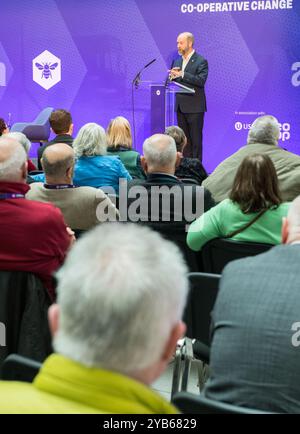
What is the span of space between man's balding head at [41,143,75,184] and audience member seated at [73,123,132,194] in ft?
3.48

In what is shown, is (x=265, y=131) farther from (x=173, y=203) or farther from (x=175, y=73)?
(x=175, y=73)

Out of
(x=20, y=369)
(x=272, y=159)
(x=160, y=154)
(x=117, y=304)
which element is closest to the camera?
(x=117, y=304)

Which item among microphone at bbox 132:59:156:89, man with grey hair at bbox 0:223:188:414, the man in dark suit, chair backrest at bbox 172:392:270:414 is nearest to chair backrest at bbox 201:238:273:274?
chair backrest at bbox 172:392:270:414

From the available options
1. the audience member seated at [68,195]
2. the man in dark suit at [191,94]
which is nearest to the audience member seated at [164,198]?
the audience member seated at [68,195]

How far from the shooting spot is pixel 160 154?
145 inches

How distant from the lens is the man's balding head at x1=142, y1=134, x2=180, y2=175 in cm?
369

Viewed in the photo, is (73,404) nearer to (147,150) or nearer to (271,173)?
(271,173)

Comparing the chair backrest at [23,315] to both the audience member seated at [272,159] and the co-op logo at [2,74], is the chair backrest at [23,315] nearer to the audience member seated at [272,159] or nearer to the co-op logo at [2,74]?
the audience member seated at [272,159]

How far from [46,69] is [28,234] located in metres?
9.22

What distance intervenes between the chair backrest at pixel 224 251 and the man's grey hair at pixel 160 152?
2.53ft

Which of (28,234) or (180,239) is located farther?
(180,239)

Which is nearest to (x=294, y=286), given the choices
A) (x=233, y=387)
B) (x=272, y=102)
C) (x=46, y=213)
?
(x=233, y=387)

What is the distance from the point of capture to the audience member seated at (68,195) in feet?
11.3

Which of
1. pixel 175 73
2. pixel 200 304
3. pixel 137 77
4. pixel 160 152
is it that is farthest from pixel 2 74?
pixel 200 304
